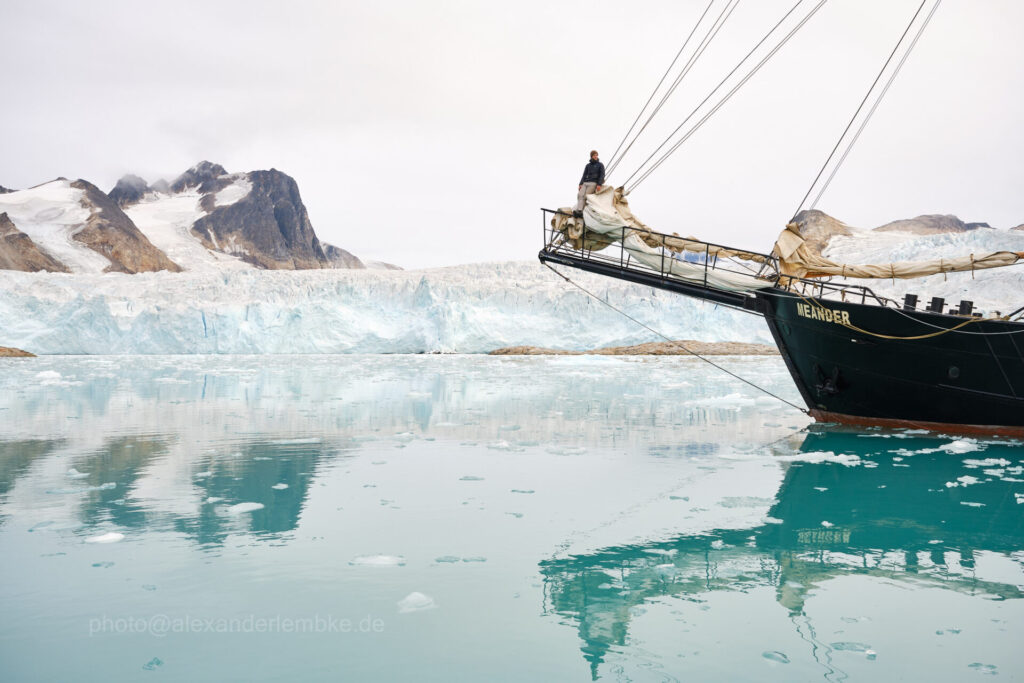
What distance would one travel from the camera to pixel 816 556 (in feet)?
17.9

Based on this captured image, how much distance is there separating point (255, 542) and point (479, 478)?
2.94m

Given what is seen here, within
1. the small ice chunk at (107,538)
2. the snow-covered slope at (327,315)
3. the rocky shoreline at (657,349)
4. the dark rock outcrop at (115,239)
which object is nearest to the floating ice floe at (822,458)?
the small ice chunk at (107,538)

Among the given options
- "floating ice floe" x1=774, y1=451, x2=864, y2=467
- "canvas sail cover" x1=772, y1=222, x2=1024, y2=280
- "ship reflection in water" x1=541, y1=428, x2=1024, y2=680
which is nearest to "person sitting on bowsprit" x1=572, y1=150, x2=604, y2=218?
"canvas sail cover" x1=772, y1=222, x2=1024, y2=280

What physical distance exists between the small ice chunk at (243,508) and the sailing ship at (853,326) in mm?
7556

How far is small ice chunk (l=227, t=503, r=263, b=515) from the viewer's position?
657 centimetres

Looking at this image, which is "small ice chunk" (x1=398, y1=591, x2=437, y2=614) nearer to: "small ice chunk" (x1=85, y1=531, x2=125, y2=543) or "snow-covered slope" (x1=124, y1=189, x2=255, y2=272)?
"small ice chunk" (x1=85, y1=531, x2=125, y2=543)

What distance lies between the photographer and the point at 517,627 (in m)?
4.20

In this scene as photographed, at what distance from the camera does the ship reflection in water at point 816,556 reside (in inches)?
177

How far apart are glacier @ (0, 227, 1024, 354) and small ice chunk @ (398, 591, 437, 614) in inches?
1544

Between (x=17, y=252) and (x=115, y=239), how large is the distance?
22.1m

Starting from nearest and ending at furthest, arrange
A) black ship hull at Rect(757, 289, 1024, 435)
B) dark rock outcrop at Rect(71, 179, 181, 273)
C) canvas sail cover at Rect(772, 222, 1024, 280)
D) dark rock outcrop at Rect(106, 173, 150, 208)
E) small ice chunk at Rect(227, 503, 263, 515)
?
small ice chunk at Rect(227, 503, 263, 515) → black ship hull at Rect(757, 289, 1024, 435) → canvas sail cover at Rect(772, 222, 1024, 280) → dark rock outcrop at Rect(71, 179, 181, 273) → dark rock outcrop at Rect(106, 173, 150, 208)

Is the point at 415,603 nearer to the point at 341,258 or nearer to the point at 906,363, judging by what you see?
the point at 906,363

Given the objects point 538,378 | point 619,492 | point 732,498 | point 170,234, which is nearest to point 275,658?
point 619,492

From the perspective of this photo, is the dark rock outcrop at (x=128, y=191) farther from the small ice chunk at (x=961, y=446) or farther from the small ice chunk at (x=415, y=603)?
the small ice chunk at (x=415, y=603)
